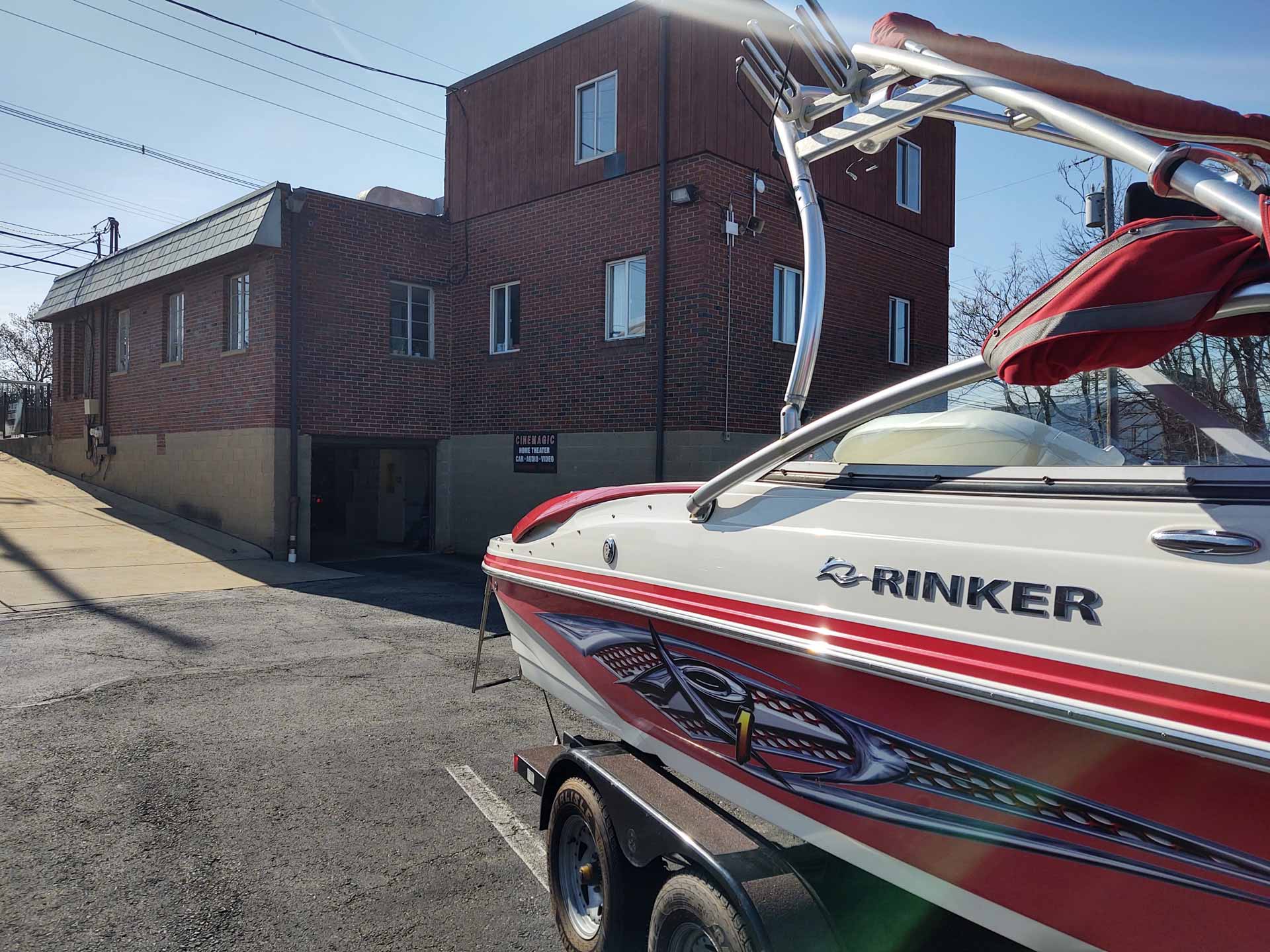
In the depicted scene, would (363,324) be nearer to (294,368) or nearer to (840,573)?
(294,368)

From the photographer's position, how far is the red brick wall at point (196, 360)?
15.0 meters

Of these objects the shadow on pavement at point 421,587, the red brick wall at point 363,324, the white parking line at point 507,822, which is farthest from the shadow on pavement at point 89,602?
the white parking line at point 507,822

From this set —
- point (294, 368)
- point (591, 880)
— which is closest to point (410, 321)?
point (294, 368)

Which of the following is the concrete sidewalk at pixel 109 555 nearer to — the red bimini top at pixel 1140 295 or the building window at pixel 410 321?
the building window at pixel 410 321

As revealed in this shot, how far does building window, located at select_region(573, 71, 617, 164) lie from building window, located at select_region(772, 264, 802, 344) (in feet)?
10.6

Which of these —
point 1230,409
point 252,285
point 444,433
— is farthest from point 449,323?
point 1230,409

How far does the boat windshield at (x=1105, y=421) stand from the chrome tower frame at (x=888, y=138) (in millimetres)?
201

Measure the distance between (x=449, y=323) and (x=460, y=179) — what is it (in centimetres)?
267

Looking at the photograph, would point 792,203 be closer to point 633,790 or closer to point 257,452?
point 257,452

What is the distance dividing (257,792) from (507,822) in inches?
58.6

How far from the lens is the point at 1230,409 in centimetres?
220

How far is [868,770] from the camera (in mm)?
2264

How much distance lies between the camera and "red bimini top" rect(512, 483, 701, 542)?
3268mm

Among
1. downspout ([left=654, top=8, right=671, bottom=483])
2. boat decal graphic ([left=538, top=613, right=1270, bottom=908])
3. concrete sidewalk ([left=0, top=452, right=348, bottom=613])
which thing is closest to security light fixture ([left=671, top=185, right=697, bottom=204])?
downspout ([left=654, top=8, right=671, bottom=483])
